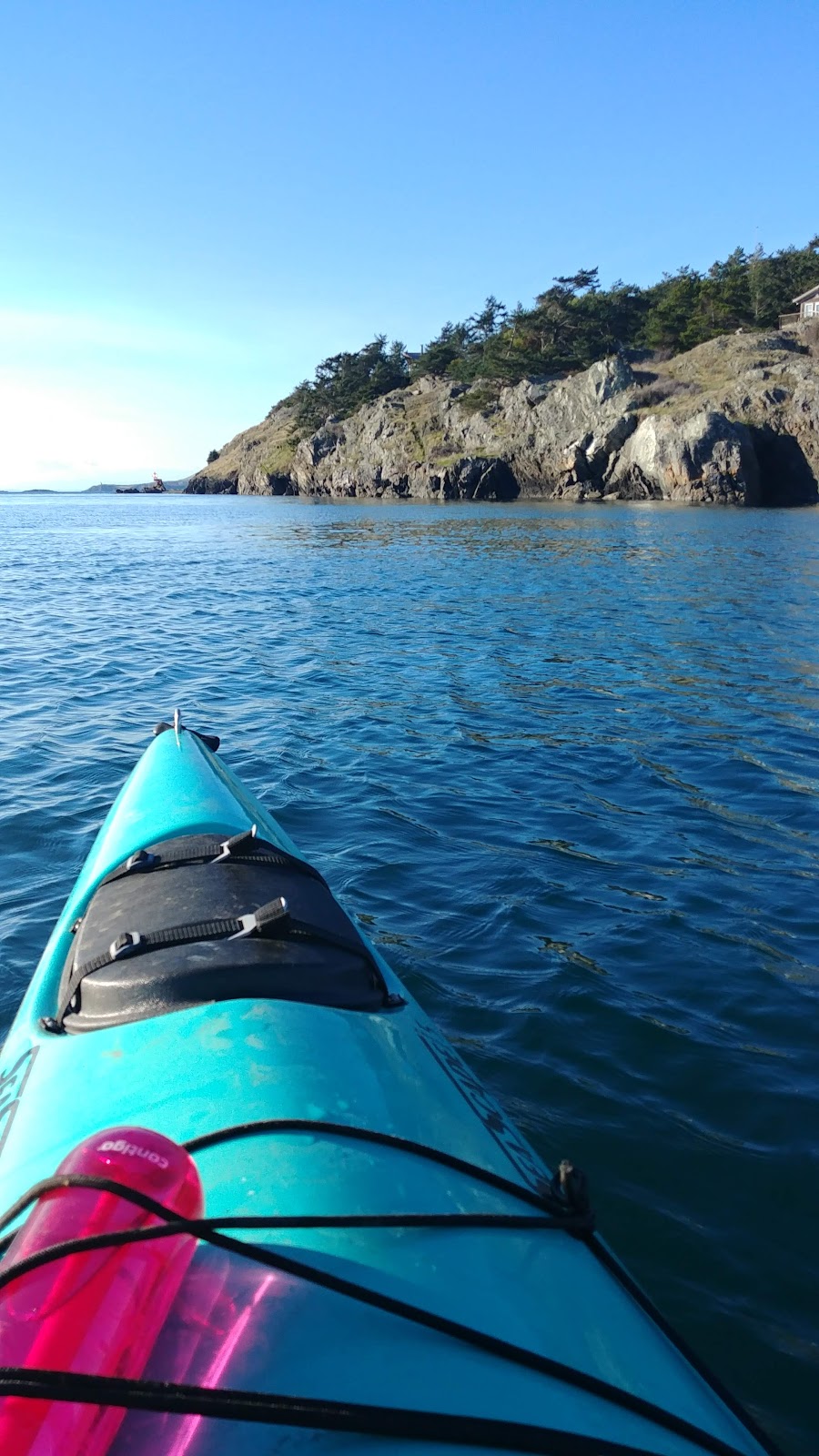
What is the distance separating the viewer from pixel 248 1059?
7.71 ft

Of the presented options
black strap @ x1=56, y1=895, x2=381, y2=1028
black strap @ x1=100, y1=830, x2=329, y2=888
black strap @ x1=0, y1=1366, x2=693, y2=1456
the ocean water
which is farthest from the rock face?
black strap @ x1=0, y1=1366, x2=693, y2=1456

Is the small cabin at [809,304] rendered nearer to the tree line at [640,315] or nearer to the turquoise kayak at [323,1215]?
the tree line at [640,315]

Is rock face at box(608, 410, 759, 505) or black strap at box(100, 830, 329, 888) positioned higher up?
rock face at box(608, 410, 759, 505)

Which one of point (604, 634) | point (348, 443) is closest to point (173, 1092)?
point (604, 634)

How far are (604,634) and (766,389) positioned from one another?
45852 millimetres

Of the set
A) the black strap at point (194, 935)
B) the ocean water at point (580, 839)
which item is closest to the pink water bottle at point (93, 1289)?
the black strap at point (194, 935)

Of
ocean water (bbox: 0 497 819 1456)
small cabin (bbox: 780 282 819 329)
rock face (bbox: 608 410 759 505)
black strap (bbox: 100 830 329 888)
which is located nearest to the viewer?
ocean water (bbox: 0 497 819 1456)

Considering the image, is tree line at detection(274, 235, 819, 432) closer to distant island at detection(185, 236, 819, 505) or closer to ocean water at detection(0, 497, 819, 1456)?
distant island at detection(185, 236, 819, 505)

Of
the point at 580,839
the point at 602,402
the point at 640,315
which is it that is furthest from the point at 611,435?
the point at 580,839

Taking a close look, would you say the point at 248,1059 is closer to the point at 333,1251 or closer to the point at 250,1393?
the point at 333,1251

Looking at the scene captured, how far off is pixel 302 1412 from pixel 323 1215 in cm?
42

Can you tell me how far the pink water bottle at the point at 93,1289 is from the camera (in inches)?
52.3

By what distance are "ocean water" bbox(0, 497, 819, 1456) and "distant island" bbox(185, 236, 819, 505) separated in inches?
1462

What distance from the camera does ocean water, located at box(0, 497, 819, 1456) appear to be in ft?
10.9
